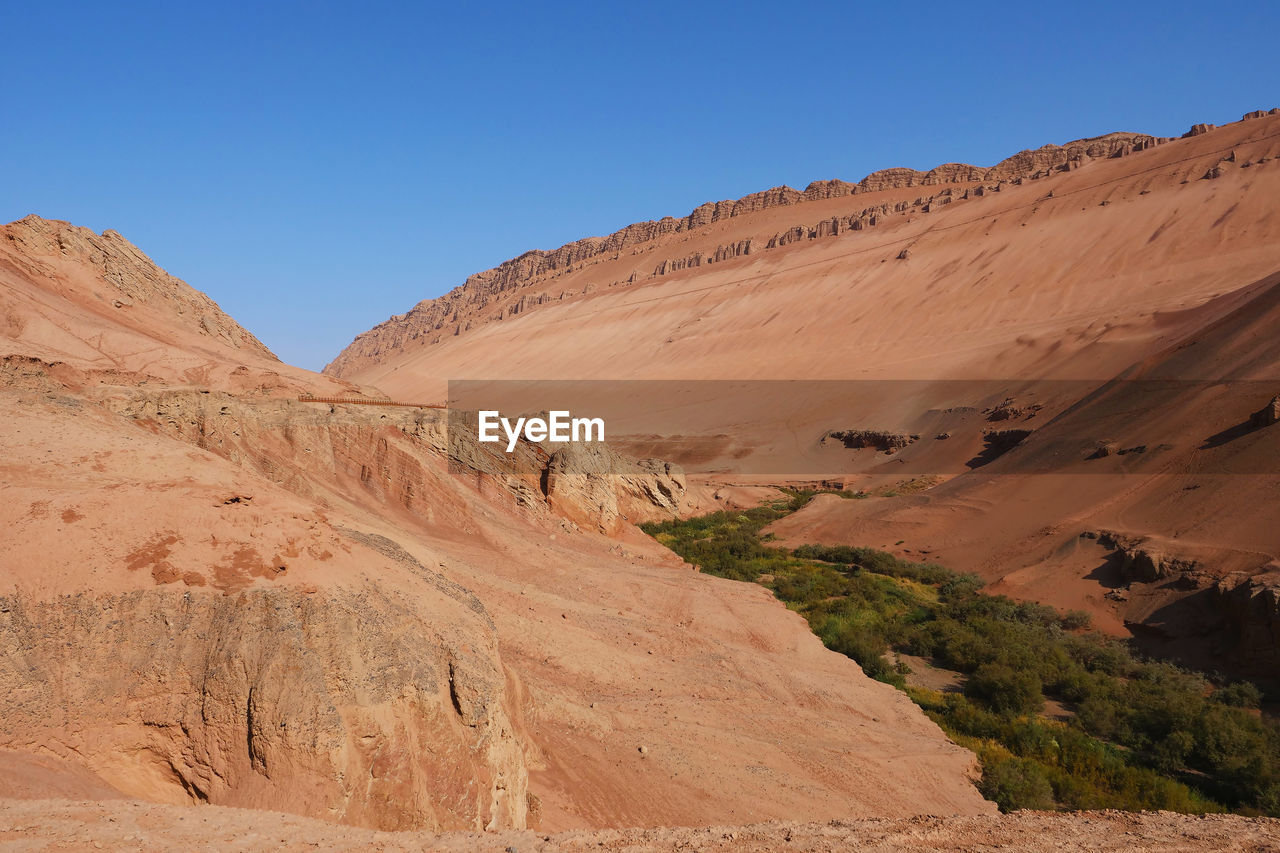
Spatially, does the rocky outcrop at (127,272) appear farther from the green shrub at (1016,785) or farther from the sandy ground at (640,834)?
the green shrub at (1016,785)

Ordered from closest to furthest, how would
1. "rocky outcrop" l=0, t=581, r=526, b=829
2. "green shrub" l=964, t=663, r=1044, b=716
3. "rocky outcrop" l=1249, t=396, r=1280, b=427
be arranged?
"rocky outcrop" l=0, t=581, r=526, b=829 → "green shrub" l=964, t=663, r=1044, b=716 → "rocky outcrop" l=1249, t=396, r=1280, b=427

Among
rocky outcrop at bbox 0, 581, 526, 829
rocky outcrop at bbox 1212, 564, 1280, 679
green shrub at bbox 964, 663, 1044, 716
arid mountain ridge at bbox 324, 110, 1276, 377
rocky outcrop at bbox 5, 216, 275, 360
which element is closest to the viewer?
rocky outcrop at bbox 0, 581, 526, 829

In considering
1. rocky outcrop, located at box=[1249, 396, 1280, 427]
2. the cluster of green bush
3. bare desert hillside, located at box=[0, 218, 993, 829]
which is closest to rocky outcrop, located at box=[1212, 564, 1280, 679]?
the cluster of green bush

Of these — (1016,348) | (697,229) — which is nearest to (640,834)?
(1016,348)

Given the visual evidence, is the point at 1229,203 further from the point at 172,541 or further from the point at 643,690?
the point at 172,541

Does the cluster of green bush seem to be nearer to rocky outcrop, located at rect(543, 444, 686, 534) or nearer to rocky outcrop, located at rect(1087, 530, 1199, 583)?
rocky outcrop, located at rect(1087, 530, 1199, 583)

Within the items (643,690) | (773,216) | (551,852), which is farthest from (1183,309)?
(773,216)

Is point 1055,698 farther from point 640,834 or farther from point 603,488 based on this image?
point 603,488
